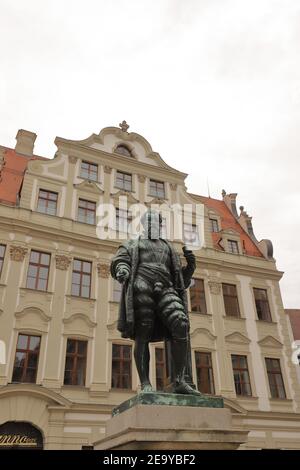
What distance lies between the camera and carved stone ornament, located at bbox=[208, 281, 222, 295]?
56.2ft

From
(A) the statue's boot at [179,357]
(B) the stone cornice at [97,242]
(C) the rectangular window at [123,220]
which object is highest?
(C) the rectangular window at [123,220]

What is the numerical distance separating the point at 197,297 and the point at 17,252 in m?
7.33

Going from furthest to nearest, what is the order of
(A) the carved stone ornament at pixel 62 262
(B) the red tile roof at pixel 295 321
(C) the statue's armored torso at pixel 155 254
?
(B) the red tile roof at pixel 295 321, (A) the carved stone ornament at pixel 62 262, (C) the statue's armored torso at pixel 155 254

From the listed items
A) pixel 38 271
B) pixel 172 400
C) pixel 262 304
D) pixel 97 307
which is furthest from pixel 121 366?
pixel 172 400

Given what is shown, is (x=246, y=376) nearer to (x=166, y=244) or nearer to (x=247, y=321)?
(x=247, y=321)

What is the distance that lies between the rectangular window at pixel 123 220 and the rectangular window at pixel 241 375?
6707mm

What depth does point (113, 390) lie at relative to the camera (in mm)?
13555

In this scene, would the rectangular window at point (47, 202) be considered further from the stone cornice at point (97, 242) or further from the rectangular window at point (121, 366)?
the rectangular window at point (121, 366)

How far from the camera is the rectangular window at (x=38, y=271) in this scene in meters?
14.2

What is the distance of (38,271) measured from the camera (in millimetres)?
14469

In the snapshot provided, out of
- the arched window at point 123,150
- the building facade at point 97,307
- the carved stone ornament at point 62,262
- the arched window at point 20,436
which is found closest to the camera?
the arched window at point 20,436

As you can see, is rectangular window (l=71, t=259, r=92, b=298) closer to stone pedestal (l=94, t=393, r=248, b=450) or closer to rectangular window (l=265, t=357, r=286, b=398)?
rectangular window (l=265, t=357, r=286, b=398)

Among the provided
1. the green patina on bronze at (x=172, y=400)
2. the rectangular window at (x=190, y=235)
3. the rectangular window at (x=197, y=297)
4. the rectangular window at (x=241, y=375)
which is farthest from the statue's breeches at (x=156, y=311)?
the rectangular window at (x=190, y=235)
